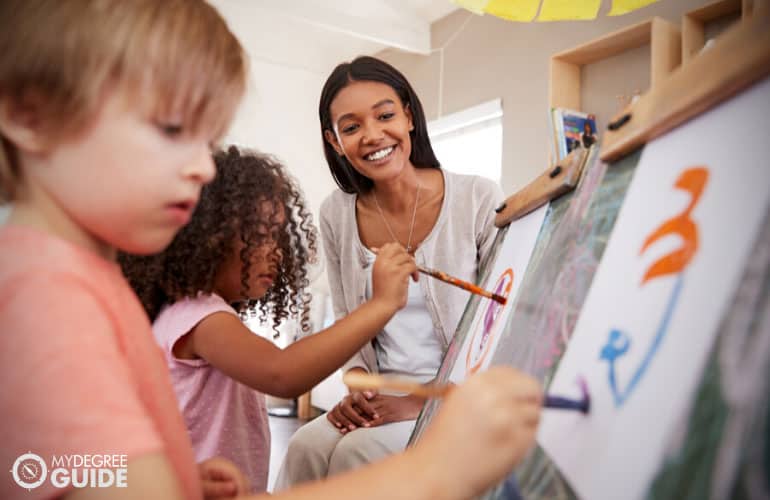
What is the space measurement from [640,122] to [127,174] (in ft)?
1.34

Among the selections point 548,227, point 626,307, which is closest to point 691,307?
point 626,307

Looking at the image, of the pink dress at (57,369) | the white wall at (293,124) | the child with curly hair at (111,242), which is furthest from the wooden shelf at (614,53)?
the white wall at (293,124)

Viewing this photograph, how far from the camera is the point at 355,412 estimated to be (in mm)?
1252

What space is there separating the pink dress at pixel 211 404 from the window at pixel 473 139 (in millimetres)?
2565

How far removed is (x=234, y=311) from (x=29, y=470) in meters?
0.70

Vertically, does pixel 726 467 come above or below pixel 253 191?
below

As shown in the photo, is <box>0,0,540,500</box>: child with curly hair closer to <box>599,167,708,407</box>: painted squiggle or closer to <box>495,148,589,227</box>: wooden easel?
<box>599,167,708,407</box>: painted squiggle

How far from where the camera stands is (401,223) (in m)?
1.48

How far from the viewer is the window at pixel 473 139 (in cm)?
354

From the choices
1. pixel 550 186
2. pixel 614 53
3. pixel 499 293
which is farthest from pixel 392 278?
pixel 614 53

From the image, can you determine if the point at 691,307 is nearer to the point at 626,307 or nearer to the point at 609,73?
the point at 626,307

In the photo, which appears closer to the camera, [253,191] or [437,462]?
[437,462]

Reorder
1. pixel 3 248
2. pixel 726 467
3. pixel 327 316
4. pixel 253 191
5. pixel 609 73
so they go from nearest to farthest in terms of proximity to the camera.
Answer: pixel 726 467 < pixel 3 248 < pixel 253 191 < pixel 609 73 < pixel 327 316

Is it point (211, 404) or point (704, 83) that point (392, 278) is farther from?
point (704, 83)
